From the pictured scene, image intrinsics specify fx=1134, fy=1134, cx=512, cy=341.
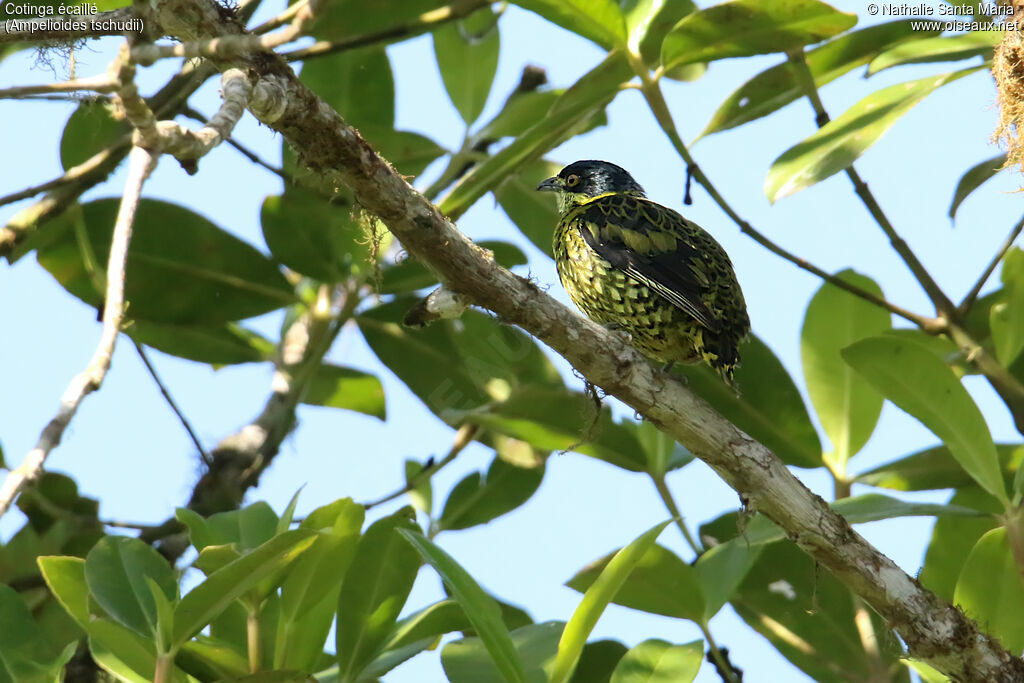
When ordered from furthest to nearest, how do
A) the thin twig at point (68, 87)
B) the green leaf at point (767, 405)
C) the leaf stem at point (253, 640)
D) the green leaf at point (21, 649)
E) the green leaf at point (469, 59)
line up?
the green leaf at point (469, 59) → the green leaf at point (767, 405) → the leaf stem at point (253, 640) → the green leaf at point (21, 649) → the thin twig at point (68, 87)

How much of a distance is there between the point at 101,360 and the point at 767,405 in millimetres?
2194

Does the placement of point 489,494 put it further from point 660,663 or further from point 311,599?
point 660,663

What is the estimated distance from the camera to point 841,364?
13.0 ft

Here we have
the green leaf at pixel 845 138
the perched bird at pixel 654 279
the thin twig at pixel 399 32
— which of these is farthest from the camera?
the perched bird at pixel 654 279

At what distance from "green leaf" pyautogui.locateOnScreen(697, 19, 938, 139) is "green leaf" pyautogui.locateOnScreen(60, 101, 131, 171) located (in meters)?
2.15

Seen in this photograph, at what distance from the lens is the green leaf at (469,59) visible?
15.8ft

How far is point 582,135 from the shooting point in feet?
16.1

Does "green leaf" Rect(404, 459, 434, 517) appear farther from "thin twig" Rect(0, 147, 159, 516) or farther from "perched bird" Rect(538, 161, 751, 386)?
"thin twig" Rect(0, 147, 159, 516)

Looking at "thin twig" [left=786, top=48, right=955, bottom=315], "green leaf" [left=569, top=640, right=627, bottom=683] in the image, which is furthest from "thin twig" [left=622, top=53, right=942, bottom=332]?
"green leaf" [left=569, top=640, right=627, bottom=683]

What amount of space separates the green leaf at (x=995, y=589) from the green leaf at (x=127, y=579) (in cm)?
209

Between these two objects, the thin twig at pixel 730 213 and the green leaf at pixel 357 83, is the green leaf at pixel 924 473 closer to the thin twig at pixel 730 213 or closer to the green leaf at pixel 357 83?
the thin twig at pixel 730 213

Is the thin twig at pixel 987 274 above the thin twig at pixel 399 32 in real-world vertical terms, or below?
below

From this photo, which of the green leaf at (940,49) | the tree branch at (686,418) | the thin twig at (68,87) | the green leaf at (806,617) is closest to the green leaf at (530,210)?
the green leaf at (940,49)

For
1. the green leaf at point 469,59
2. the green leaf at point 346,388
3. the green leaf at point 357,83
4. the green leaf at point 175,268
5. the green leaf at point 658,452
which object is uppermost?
the green leaf at point 469,59
